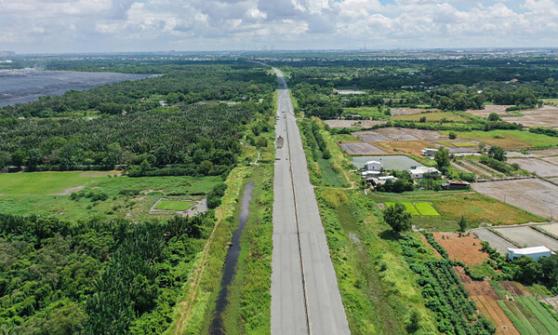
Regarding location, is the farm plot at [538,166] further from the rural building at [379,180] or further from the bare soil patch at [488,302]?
the bare soil patch at [488,302]

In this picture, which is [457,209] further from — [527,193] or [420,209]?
[527,193]

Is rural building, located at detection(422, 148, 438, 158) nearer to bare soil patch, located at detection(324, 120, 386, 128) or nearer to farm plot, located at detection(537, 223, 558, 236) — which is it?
bare soil patch, located at detection(324, 120, 386, 128)

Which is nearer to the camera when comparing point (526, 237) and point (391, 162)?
point (526, 237)

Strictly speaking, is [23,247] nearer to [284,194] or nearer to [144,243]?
[144,243]

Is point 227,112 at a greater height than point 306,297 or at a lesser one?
greater

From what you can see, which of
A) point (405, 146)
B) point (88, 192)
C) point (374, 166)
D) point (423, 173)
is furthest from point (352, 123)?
point (88, 192)

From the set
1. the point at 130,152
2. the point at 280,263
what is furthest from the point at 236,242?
the point at 130,152
